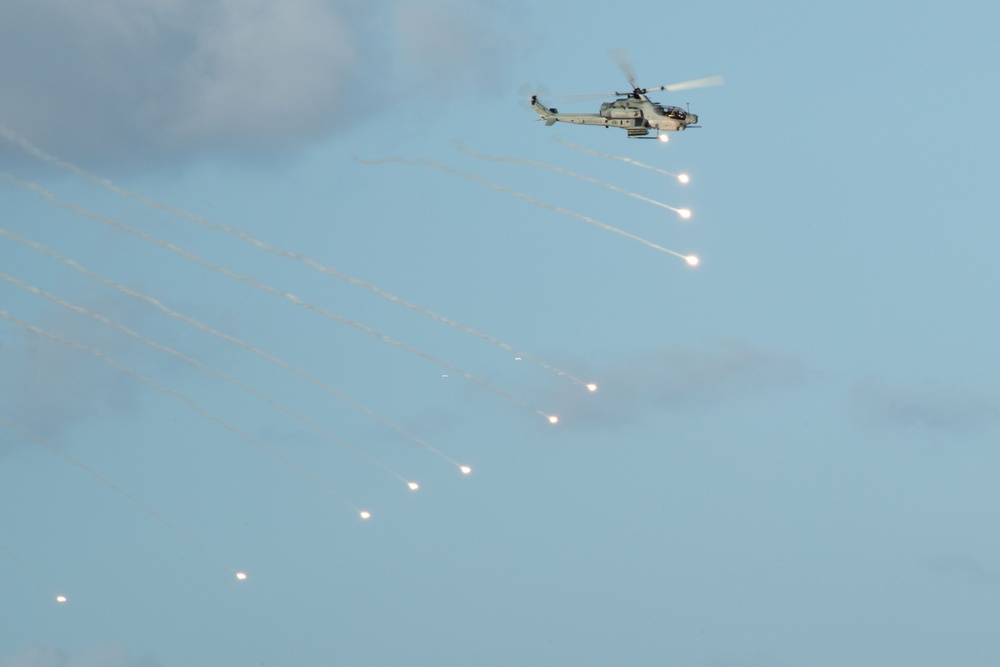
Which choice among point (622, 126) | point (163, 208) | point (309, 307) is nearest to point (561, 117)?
point (622, 126)

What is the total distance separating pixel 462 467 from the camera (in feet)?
370

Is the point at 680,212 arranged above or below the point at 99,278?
above

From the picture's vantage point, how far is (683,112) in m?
110

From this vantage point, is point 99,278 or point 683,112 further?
point 683,112

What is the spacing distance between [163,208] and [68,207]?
269 inches

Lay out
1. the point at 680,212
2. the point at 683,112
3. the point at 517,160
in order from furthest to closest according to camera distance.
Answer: the point at 683,112 → the point at 517,160 → the point at 680,212

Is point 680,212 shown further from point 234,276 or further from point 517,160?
point 234,276

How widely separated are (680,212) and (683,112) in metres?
17.3

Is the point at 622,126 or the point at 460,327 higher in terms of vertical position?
the point at 622,126

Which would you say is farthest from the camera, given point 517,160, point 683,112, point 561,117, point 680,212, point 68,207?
point 561,117

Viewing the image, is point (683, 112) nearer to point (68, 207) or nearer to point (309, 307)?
point (309, 307)

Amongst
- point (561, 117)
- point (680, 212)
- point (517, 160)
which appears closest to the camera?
point (680, 212)

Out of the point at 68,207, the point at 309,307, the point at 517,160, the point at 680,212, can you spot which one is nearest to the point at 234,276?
the point at 309,307

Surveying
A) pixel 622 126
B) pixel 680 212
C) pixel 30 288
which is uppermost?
pixel 622 126
